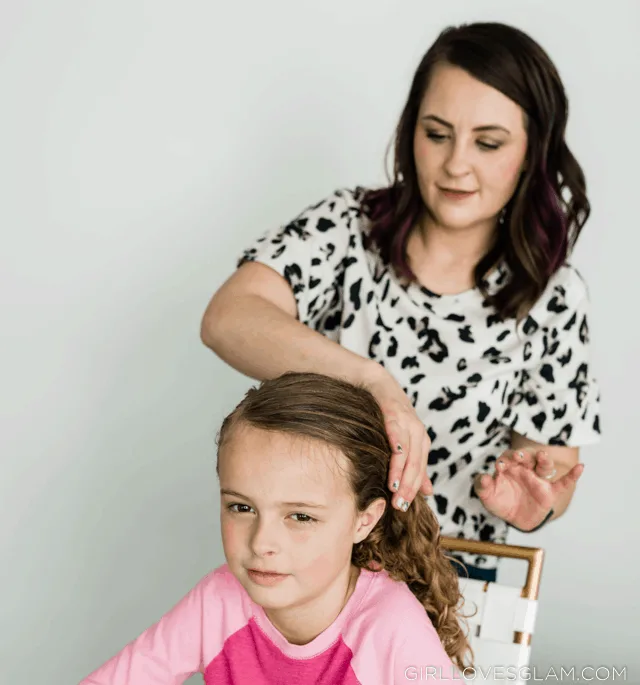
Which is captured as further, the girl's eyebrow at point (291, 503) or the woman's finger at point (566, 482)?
the woman's finger at point (566, 482)

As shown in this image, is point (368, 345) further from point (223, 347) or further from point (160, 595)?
point (160, 595)

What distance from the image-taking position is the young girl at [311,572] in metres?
1.28

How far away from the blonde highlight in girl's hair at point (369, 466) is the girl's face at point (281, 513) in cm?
2

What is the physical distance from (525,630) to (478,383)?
447 mm

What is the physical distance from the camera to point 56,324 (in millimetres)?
2373

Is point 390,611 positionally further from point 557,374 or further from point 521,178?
point 521,178

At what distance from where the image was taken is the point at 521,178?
5.80ft

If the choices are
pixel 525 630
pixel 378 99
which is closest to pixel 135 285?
pixel 378 99

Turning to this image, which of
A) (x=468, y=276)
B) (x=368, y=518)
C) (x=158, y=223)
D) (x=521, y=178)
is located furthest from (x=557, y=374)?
(x=158, y=223)

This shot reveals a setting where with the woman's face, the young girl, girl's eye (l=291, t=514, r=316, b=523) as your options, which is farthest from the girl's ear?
the woman's face

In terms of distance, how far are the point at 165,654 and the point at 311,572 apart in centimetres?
28

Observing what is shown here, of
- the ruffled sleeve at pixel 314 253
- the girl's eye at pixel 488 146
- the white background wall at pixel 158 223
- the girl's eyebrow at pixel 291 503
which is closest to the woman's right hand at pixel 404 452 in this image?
the girl's eyebrow at pixel 291 503

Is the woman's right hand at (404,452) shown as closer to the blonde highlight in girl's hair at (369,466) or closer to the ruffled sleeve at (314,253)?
the blonde highlight in girl's hair at (369,466)

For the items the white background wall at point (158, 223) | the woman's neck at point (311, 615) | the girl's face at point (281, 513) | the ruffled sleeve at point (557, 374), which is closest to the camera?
the girl's face at point (281, 513)
